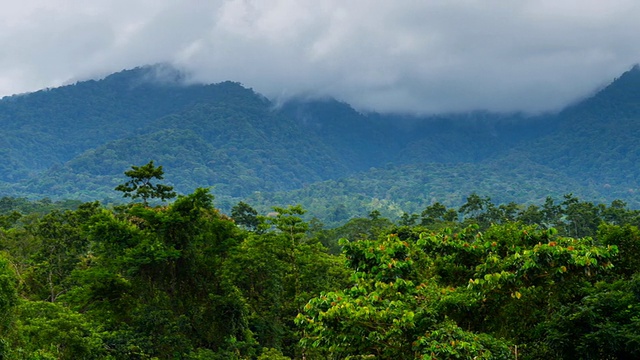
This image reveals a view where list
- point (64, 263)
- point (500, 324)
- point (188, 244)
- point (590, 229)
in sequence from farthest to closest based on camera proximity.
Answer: point (590, 229)
point (64, 263)
point (188, 244)
point (500, 324)

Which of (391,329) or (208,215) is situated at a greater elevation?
(208,215)

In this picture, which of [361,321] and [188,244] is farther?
[188,244]

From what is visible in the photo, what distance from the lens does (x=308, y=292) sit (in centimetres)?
2367

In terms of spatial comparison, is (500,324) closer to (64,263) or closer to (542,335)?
(542,335)

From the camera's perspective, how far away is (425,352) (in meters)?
8.97

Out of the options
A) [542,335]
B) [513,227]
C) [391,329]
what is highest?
[513,227]

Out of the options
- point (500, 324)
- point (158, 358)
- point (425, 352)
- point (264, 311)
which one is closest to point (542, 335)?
point (500, 324)

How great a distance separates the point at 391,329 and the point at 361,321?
1.61 feet

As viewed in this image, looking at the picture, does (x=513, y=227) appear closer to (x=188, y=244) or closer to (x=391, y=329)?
(x=391, y=329)

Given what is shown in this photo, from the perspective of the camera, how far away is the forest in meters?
9.70

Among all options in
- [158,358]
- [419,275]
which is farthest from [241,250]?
[419,275]

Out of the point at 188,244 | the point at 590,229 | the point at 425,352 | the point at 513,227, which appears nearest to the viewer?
the point at 425,352

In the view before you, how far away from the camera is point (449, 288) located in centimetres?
1086

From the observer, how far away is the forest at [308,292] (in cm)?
970
